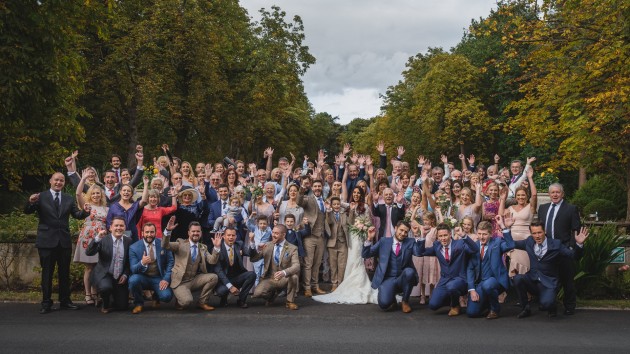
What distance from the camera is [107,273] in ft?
33.9

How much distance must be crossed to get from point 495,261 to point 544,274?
30.8 inches

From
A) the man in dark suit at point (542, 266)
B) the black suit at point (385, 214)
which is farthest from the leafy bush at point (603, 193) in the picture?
the man in dark suit at point (542, 266)

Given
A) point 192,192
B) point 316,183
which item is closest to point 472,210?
point 316,183

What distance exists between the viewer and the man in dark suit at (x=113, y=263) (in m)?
10.3

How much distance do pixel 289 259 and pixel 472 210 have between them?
350 cm

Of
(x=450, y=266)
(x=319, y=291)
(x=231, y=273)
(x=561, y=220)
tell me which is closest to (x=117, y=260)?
(x=231, y=273)

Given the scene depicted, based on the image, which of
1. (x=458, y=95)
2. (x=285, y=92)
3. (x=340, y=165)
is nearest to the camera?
(x=340, y=165)

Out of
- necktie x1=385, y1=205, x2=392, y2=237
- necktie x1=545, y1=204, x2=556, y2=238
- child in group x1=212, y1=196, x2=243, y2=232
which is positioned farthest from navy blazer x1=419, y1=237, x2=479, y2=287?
child in group x1=212, y1=196, x2=243, y2=232

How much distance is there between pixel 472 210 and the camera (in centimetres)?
1199

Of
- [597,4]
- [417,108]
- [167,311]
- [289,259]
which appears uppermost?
[417,108]

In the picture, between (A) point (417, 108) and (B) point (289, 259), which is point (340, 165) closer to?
(B) point (289, 259)

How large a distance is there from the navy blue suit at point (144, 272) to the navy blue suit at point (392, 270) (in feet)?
10.7

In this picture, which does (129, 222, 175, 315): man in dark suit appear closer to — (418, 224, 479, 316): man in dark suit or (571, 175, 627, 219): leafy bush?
(418, 224, 479, 316): man in dark suit

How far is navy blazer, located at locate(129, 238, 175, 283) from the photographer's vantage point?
1036 centimetres
